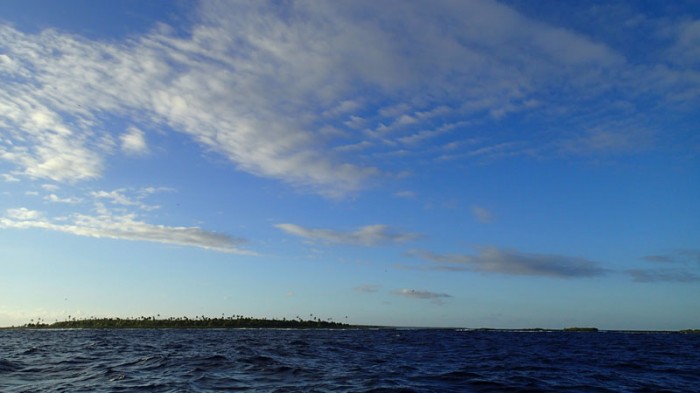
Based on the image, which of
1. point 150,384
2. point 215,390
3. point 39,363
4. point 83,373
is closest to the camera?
point 215,390

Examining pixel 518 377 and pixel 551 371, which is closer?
pixel 518 377

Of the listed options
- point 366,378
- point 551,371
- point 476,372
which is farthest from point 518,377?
point 366,378

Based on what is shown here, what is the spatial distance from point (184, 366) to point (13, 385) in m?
11.4

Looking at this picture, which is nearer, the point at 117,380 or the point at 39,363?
the point at 117,380

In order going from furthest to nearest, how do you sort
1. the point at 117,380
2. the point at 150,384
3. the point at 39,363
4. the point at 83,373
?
the point at 39,363
the point at 83,373
the point at 117,380
the point at 150,384

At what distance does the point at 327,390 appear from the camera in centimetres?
2397

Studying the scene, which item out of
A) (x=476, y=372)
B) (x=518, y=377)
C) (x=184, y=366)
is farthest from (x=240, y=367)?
(x=518, y=377)

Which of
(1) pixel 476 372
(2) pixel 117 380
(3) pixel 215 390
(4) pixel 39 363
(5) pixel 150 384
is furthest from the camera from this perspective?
(4) pixel 39 363

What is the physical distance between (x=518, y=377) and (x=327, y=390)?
49.2ft

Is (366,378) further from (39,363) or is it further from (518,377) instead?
(39,363)

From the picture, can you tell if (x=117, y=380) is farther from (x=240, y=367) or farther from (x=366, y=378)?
(x=366, y=378)

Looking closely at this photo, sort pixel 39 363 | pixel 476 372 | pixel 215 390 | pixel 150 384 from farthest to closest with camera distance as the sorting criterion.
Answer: pixel 39 363 → pixel 476 372 → pixel 150 384 → pixel 215 390

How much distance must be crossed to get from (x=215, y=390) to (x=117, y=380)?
26.0ft

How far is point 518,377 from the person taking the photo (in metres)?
31.5
